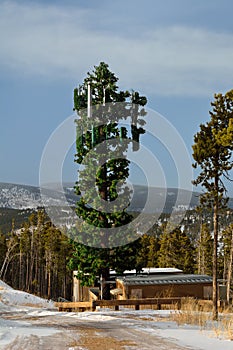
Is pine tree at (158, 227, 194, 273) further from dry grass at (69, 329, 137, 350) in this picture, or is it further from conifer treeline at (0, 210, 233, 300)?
dry grass at (69, 329, 137, 350)

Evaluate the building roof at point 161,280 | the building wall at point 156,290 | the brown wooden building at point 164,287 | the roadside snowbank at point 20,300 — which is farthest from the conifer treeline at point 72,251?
the roadside snowbank at point 20,300

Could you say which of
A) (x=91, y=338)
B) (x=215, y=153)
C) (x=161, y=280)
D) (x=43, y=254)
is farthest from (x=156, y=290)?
(x=43, y=254)

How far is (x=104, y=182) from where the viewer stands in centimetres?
2734

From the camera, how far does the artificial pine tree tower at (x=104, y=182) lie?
27.1m

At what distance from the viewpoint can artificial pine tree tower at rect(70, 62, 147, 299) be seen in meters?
27.1

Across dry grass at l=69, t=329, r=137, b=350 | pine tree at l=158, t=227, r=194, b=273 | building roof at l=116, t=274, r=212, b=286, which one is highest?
pine tree at l=158, t=227, r=194, b=273

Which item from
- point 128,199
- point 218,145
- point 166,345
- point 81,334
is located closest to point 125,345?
point 166,345

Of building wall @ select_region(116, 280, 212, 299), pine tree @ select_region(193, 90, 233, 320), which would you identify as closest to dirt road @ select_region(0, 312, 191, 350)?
pine tree @ select_region(193, 90, 233, 320)

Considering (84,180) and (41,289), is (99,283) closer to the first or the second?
(84,180)

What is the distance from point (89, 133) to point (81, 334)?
16.9m

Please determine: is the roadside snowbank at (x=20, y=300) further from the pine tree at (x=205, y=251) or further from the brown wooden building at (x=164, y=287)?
the pine tree at (x=205, y=251)

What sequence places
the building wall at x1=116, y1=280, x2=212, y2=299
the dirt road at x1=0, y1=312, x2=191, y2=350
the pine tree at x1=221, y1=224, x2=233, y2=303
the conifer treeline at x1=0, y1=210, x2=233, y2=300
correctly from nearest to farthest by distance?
the dirt road at x1=0, y1=312, x2=191, y2=350 < the building wall at x1=116, y1=280, x2=212, y2=299 < the pine tree at x1=221, y1=224, x2=233, y2=303 < the conifer treeline at x1=0, y1=210, x2=233, y2=300

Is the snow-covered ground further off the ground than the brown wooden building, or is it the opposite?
the snow-covered ground

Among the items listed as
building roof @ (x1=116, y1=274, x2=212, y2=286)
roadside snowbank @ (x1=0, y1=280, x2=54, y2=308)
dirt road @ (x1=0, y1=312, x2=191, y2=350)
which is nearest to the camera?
dirt road @ (x1=0, y1=312, x2=191, y2=350)
